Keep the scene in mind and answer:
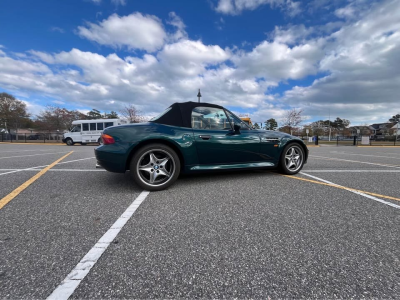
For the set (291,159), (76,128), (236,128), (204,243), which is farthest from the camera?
(76,128)

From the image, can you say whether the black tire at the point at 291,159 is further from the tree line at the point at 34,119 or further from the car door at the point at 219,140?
the tree line at the point at 34,119

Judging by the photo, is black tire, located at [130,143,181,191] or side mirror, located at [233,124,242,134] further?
side mirror, located at [233,124,242,134]

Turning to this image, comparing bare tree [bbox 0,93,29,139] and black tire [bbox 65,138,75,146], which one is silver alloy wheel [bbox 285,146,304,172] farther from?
bare tree [bbox 0,93,29,139]

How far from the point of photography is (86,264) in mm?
1336

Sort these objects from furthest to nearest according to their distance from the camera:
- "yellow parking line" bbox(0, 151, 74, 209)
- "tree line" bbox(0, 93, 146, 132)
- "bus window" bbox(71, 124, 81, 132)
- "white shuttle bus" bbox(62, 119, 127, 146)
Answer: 1. "tree line" bbox(0, 93, 146, 132)
2. "bus window" bbox(71, 124, 81, 132)
3. "white shuttle bus" bbox(62, 119, 127, 146)
4. "yellow parking line" bbox(0, 151, 74, 209)

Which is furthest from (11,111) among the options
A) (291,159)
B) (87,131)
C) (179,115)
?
(291,159)

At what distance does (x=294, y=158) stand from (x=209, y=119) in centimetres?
213

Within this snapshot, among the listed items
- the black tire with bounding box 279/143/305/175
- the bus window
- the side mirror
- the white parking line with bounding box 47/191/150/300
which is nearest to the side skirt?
the black tire with bounding box 279/143/305/175

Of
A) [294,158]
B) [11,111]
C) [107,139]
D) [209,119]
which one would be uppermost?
[11,111]

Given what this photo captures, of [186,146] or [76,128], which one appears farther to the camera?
[76,128]

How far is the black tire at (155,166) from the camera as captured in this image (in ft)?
9.60

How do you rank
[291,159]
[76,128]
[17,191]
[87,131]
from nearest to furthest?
[17,191]
[291,159]
[87,131]
[76,128]

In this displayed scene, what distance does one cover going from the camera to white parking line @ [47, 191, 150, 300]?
3.61 ft

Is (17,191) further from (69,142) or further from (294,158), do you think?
(69,142)
